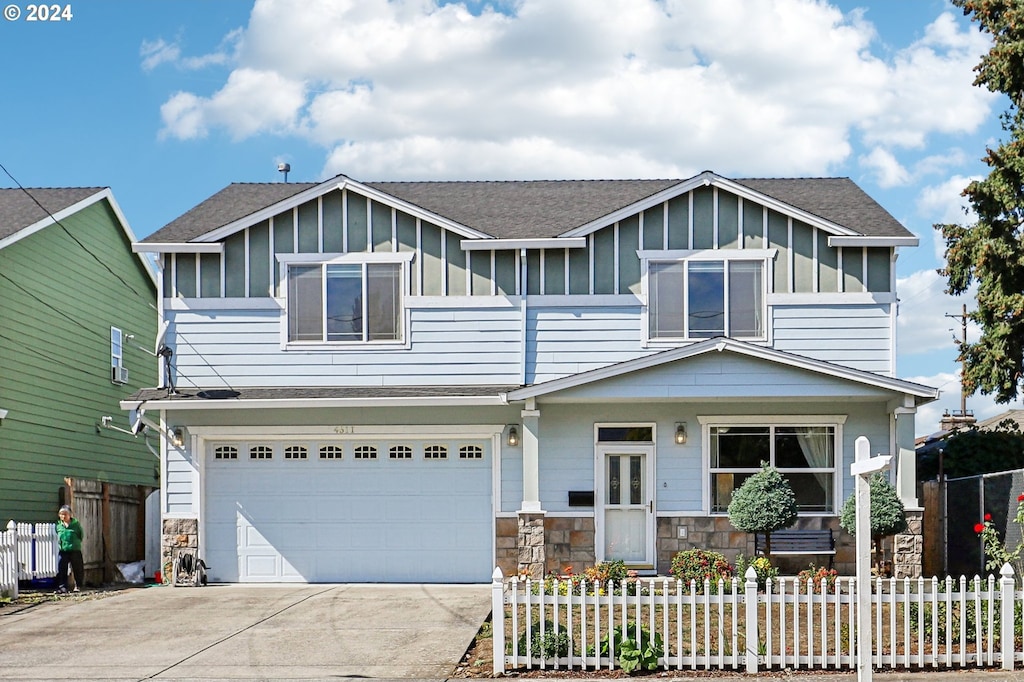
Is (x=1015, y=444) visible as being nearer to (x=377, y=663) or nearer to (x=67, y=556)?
(x=377, y=663)

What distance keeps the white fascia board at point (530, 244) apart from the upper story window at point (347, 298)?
113cm

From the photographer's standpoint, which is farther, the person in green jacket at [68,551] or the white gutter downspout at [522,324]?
the white gutter downspout at [522,324]

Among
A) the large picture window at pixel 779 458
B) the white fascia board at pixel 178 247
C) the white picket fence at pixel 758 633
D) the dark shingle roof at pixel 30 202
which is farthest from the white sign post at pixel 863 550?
the dark shingle roof at pixel 30 202

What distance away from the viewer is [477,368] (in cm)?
1950

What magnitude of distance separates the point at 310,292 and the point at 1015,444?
12665 mm

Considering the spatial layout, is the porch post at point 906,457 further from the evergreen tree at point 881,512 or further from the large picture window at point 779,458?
Answer: the large picture window at point 779,458

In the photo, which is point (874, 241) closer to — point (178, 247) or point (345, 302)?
point (345, 302)

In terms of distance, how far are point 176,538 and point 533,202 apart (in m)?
8.35

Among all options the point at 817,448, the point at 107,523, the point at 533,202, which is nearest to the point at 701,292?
the point at 817,448

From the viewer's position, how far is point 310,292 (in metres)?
19.7

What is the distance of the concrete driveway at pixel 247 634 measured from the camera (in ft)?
38.4

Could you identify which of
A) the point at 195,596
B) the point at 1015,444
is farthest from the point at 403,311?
the point at 1015,444

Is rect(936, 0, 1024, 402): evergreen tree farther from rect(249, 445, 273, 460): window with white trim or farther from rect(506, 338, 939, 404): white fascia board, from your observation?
A: rect(249, 445, 273, 460): window with white trim

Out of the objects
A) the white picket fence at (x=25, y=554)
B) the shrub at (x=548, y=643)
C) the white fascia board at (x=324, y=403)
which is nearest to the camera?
the shrub at (x=548, y=643)
